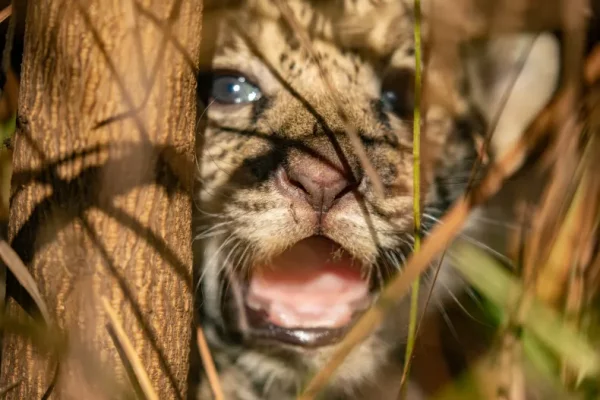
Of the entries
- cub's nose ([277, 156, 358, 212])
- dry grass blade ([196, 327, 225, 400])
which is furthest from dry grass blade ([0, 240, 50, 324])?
cub's nose ([277, 156, 358, 212])

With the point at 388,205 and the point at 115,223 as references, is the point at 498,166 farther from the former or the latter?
the point at 115,223

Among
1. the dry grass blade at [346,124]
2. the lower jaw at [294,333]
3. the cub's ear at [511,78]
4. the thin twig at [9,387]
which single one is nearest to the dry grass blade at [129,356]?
the thin twig at [9,387]

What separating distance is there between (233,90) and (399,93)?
11.2 inches

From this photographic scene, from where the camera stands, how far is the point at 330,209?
972 mm

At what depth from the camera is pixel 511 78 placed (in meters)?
1.22

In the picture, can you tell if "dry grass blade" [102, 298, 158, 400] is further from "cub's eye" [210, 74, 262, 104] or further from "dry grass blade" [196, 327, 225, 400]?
"cub's eye" [210, 74, 262, 104]

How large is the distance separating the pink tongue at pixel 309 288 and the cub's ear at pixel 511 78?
33 centimetres

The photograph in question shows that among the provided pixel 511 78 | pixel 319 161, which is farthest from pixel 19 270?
pixel 511 78

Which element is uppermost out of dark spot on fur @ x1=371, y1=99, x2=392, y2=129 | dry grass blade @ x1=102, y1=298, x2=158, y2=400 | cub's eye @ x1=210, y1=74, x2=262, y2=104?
cub's eye @ x1=210, y1=74, x2=262, y2=104

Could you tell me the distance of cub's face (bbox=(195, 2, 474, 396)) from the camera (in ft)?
3.26

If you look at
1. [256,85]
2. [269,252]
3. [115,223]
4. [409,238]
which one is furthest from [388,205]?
[115,223]

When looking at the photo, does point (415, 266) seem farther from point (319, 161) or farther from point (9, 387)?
point (9, 387)

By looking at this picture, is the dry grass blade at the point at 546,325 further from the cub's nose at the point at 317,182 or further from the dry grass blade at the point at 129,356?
the dry grass blade at the point at 129,356

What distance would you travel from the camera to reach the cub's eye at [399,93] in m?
1.20
